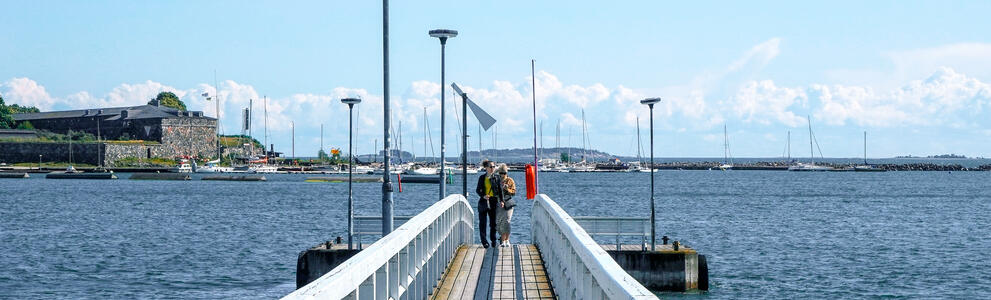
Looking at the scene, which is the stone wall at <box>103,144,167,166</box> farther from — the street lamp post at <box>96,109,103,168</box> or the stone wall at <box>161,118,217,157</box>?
the stone wall at <box>161,118,217,157</box>

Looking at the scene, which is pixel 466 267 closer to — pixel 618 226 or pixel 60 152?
pixel 618 226

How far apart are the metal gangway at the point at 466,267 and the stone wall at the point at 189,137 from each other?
16935 centimetres

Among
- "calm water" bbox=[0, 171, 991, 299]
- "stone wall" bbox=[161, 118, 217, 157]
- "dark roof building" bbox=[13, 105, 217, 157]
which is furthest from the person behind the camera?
"dark roof building" bbox=[13, 105, 217, 157]

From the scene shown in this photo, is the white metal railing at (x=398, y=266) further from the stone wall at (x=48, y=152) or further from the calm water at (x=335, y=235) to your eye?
the stone wall at (x=48, y=152)

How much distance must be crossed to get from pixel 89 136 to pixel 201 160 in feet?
62.3

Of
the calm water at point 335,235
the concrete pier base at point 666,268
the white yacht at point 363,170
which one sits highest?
the white yacht at point 363,170

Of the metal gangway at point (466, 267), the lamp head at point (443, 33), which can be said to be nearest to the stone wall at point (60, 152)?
the lamp head at point (443, 33)

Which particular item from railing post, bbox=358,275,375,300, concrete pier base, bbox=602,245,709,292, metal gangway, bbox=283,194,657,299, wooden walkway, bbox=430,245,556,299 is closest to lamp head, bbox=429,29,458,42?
metal gangway, bbox=283,194,657,299

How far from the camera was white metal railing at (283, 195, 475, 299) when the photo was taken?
719 cm

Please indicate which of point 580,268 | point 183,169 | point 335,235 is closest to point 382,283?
point 580,268

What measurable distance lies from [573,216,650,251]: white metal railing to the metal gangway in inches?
Result: 6.4

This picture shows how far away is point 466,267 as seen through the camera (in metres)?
18.6

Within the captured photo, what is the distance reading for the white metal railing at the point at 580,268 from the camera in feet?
23.1

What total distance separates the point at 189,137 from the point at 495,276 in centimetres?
18053
